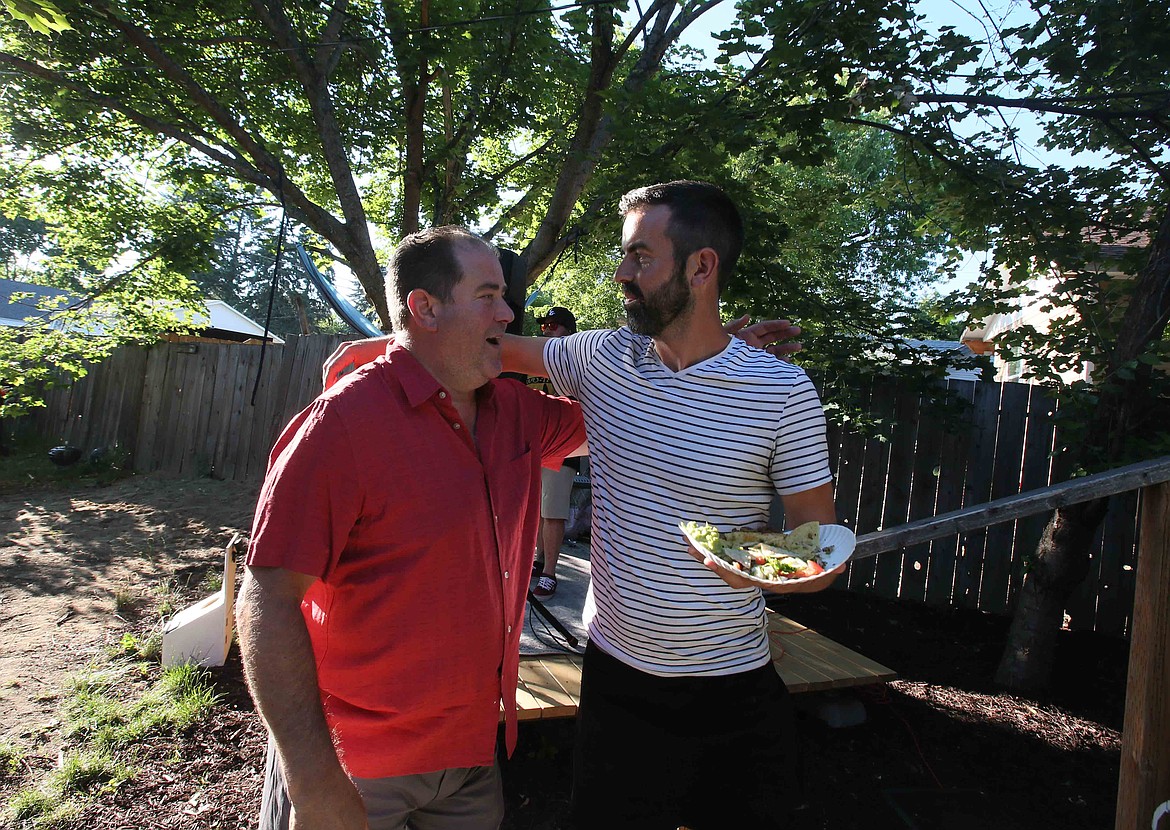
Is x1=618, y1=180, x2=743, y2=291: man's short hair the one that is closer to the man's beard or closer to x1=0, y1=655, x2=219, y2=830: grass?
the man's beard

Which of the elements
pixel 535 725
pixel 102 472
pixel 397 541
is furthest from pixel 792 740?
pixel 102 472

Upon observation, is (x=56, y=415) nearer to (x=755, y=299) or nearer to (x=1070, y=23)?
(x=755, y=299)

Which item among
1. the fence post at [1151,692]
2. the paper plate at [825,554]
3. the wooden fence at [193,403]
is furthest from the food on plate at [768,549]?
the wooden fence at [193,403]

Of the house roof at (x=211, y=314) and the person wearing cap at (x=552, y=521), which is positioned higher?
the house roof at (x=211, y=314)

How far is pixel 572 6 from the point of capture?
4.30m

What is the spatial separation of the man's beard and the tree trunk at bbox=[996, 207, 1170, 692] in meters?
2.83

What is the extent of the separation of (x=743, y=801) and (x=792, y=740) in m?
0.20

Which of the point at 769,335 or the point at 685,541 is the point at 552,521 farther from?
the point at 685,541

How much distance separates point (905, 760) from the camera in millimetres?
3627

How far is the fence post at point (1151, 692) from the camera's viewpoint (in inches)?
86.1

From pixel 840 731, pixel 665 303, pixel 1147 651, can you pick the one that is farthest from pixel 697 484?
pixel 840 731

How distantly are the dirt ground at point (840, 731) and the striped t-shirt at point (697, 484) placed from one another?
15.6 inches

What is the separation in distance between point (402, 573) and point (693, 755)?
930 millimetres

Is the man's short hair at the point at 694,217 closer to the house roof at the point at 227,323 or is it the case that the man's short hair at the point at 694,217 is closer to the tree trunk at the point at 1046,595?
the tree trunk at the point at 1046,595
